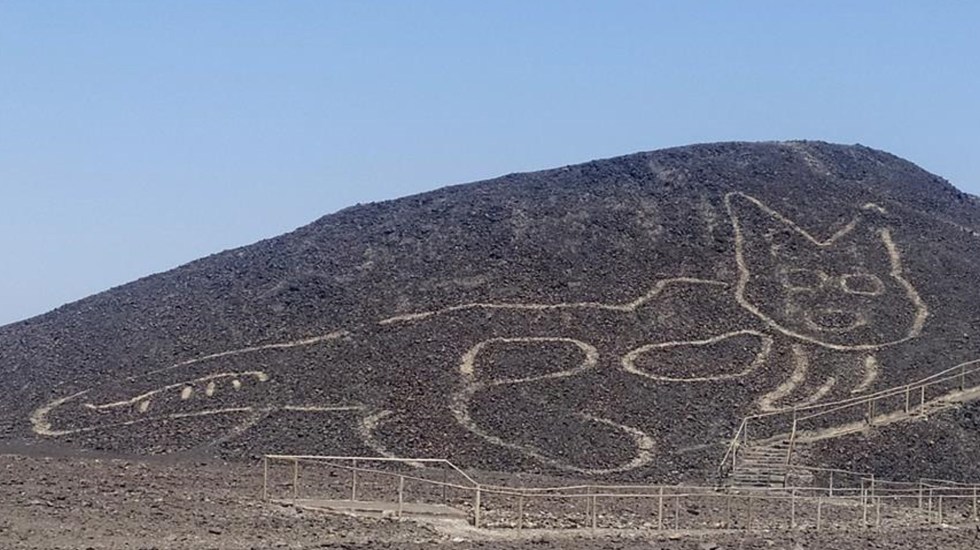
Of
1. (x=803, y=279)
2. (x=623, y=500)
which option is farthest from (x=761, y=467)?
(x=803, y=279)

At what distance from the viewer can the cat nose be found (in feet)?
167

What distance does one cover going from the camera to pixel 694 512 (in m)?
35.7

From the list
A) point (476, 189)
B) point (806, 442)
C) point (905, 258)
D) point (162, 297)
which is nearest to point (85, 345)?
point (162, 297)

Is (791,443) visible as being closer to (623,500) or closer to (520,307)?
(623,500)

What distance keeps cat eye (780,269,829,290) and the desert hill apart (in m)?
0.10

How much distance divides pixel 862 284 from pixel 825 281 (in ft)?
4.03

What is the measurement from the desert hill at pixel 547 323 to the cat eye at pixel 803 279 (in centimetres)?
10

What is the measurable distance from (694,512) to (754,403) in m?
10.9

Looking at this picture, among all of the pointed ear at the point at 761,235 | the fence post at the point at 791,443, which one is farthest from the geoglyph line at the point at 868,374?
the pointed ear at the point at 761,235

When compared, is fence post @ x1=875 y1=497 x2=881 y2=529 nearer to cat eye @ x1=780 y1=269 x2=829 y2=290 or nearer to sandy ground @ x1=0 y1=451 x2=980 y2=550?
sandy ground @ x1=0 y1=451 x2=980 y2=550

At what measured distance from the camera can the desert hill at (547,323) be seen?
146 ft

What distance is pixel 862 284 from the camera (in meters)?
53.5

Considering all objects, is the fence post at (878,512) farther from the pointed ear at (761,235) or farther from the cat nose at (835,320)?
the pointed ear at (761,235)

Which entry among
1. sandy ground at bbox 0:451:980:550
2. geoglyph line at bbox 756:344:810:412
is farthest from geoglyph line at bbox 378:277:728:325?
sandy ground at bbox 0:451:980:550
